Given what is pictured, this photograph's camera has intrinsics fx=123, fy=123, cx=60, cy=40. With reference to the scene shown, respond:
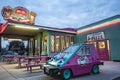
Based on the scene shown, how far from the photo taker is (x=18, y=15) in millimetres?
16906

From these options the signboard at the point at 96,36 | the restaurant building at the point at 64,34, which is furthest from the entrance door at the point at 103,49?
the signboard at the point at 96,36

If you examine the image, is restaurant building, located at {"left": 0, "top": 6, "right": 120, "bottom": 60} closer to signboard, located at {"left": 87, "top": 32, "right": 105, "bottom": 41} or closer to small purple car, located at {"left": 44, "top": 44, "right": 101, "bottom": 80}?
signboard, located at {"left": 87, "top": 32, "right": 105, "bottom": 41}

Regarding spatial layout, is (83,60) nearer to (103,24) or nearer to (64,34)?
(103,24)

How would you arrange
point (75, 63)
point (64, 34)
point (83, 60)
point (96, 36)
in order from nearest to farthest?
point (75, 63) < point (83, 60) < point (96, 36) < point (64, 34)

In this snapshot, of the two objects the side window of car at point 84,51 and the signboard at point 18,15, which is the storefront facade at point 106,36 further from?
the signboard at point 18,15

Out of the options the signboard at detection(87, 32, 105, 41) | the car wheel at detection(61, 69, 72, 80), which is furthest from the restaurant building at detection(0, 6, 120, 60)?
the car wheel at detection(61, 69, 72, 80)

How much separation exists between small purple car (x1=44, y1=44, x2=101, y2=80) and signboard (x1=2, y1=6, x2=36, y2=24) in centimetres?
1135

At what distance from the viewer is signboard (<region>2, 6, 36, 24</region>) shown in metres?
15.7

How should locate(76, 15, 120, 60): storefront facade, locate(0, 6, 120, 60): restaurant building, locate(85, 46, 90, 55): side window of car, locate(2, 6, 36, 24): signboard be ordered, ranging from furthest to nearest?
locate(2, 6, 36, 24): signboard, locate(0, 6, 120, 60): restaurant building, locate(76, 15, 120, 60): storefront facade, locate(85, 46, 90, 55): side window of car

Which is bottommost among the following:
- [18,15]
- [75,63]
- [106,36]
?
[75,63]

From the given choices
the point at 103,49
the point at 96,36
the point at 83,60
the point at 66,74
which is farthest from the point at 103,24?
the point at 66,74

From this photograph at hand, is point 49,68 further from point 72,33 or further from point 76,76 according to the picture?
point 72,33

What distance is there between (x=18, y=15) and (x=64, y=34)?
6.91 meters

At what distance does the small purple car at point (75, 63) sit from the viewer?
5668mm
